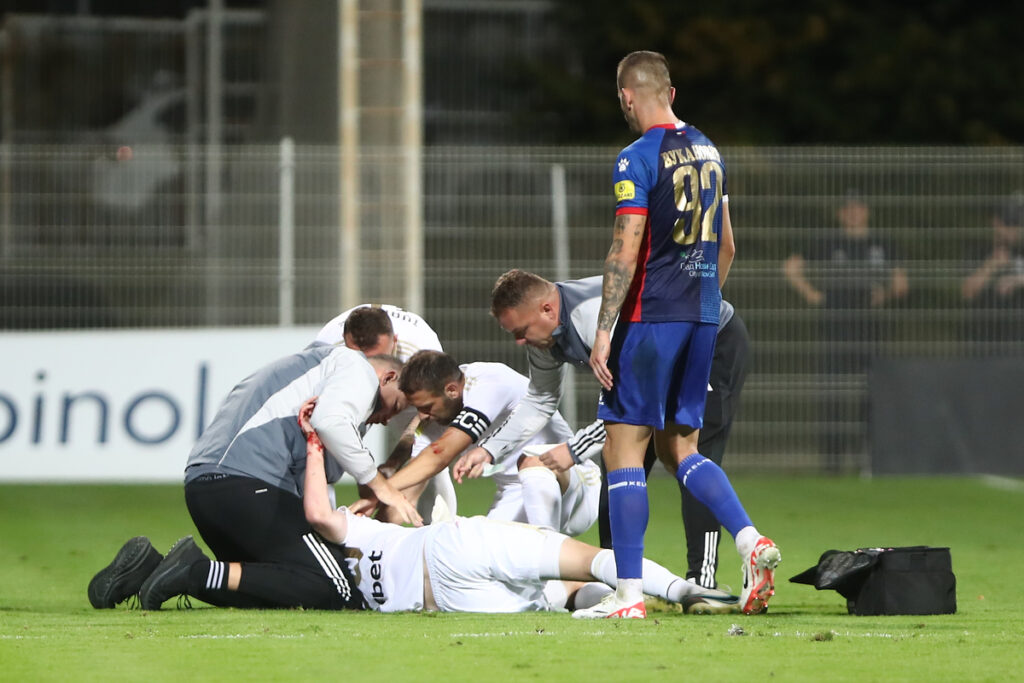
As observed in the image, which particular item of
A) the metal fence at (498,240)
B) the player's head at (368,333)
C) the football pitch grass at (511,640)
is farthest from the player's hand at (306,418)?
the metal fence at (498,240)

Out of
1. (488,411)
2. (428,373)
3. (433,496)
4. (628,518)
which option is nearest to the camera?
(628,518)

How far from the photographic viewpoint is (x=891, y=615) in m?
6.40

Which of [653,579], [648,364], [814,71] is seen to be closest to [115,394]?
[653,579]

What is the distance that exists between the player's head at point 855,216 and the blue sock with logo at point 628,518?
7309 mm

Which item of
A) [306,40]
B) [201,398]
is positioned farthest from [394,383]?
[306,40]

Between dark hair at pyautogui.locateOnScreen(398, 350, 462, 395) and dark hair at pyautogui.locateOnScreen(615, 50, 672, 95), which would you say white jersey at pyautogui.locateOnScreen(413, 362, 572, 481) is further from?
dark hair at pyautogui.locateOnScreen(615, 50, 672, 95)

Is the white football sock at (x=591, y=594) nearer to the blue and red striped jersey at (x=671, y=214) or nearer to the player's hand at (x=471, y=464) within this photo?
the player's hand at (x=471, y=464)

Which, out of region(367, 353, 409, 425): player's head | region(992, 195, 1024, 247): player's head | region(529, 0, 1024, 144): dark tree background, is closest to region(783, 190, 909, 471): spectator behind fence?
region(992, 195, 1024, 247): player's head

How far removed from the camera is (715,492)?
6266mm

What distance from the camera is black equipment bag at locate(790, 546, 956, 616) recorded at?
638cm

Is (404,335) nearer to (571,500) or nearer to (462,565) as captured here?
(571,500)

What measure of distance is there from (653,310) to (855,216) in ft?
23.9

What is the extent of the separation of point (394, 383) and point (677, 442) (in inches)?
48.7

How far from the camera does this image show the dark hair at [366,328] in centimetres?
735
